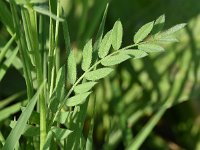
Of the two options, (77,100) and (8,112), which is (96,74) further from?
(8,112)

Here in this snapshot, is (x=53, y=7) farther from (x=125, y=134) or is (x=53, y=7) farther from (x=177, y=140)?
(x=177, y=140)

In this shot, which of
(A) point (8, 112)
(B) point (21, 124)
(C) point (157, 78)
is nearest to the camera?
(B) point (21, 124)

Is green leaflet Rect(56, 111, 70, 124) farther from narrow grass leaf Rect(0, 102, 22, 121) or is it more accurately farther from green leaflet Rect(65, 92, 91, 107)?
narrow grass leaf Rect(0, 102, 22, 121)

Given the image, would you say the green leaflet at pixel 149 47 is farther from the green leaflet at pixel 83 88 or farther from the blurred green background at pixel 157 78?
the blurred green background at pixel 157 78

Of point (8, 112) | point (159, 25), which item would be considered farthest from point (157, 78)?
point (159, 25)

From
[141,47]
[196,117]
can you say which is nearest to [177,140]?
[196,117]

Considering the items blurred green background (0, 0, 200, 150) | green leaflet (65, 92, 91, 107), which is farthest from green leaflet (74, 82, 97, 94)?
blurred green background (0, 0, 200, 150)
